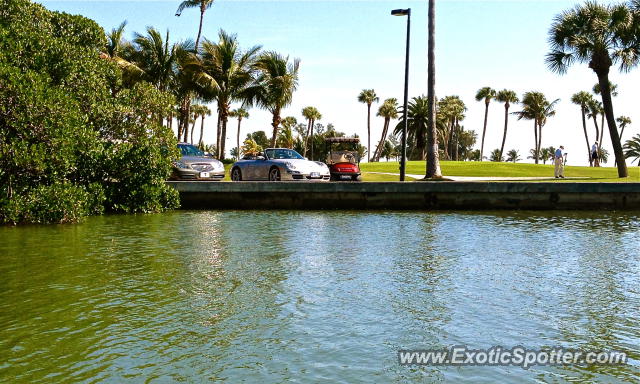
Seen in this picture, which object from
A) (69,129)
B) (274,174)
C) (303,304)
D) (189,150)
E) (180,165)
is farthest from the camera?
(189,150)

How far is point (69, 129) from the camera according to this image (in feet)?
52.2

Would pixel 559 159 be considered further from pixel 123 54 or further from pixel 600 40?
pixel 123 54

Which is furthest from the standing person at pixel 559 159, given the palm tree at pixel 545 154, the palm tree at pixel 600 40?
the palm tree at pixel 545 154

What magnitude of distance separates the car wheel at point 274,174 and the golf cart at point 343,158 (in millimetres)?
5115

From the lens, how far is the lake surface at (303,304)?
4.74 metres

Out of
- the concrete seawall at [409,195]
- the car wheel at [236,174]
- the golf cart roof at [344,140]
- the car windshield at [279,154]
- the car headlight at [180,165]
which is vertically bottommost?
the concrete seawall at [409,195]

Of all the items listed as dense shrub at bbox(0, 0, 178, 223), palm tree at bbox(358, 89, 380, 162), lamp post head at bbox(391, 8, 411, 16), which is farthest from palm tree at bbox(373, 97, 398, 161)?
dense shrub at bbox(0, 0, 178, 223)

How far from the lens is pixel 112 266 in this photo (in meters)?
9.37

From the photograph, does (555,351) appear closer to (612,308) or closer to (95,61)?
(612,308)

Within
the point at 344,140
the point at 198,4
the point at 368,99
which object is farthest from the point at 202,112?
the point at 344,140

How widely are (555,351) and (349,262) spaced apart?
478cm

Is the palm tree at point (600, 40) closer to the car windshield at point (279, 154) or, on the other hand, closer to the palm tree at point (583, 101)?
the car windshield at point (279, 154)

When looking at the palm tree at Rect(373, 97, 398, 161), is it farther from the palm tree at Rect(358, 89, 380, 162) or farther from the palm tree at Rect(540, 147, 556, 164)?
the palm tree at Rect(540, 147, 556, 164)

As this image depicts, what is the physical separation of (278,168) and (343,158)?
6111mm
